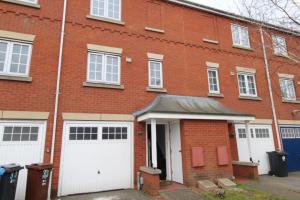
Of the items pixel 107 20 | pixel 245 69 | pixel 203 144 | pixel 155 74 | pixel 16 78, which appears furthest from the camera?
pixel 245 69

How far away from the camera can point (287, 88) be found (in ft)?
48.5

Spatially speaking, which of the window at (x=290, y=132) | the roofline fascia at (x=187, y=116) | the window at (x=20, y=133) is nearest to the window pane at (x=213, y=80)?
the roofline fascia at (x=187, y=116)

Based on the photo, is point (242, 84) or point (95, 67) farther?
point (242, 84)

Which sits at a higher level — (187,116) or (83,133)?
(187,116)

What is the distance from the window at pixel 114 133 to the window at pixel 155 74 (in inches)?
106

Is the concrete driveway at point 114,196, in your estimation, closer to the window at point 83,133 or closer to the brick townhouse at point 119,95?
the brick townhouse at point 119,95

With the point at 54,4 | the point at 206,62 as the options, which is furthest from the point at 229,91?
the point at 54,4

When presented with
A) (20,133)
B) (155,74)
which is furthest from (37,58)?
(155,74)

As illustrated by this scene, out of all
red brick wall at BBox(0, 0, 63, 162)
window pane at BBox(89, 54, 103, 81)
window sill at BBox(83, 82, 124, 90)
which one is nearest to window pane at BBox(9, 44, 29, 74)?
red brick wall at BBox(0, 0, 63, 162)

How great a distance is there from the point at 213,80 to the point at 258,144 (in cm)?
445

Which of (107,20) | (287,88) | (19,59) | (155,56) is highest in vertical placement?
(107,20)

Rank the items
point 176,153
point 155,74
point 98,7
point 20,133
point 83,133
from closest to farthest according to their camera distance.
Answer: point 20,133 → point 83,133 → point 176,153 → point 98,7 → point 155,74

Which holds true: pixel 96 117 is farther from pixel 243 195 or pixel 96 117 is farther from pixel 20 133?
pixel 243 195

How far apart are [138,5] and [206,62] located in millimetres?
4801
